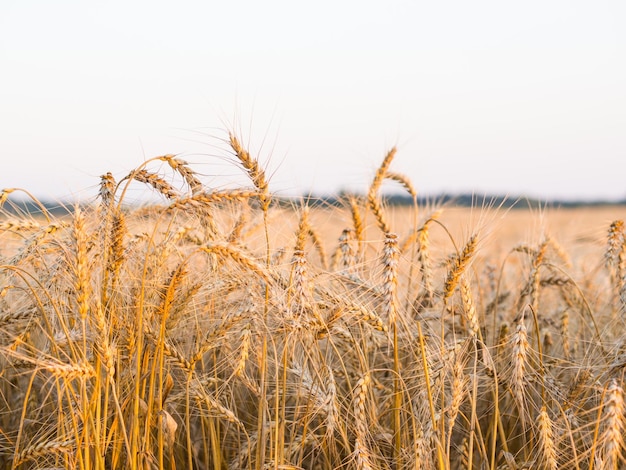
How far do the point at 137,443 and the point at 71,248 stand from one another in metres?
0.69

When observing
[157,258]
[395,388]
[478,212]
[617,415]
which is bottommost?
[395,388]

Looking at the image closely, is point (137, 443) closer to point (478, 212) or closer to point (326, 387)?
point (326, 387)

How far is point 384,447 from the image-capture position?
2561 millimetres

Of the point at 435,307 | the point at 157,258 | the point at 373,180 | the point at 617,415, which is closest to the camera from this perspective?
the point at 617,415

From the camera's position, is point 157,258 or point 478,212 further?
point 478,212

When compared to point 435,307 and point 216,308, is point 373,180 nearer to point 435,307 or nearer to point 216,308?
point 435,307

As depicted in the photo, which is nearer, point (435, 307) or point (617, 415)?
point (617, 415)

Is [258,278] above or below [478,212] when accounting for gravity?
below

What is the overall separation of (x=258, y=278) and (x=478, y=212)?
47.0 inches

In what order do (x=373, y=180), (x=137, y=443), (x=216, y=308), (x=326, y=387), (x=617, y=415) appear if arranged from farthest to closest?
(x=373, y=180) < (x=216, y=308) < (x=326, y=387) < (x=137, y=443) < (x=617, y=415)

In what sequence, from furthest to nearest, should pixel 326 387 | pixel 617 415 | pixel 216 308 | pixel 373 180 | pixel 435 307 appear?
1. pixel 373 180
2. pixel 435 307
3. pixel 216 308
4. pixel 326 387
5. pixel 617 415

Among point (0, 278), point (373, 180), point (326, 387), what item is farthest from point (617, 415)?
point (0, 278)

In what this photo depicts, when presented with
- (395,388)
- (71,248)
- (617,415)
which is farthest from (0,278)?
(617,415)

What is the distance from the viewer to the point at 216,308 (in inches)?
108
